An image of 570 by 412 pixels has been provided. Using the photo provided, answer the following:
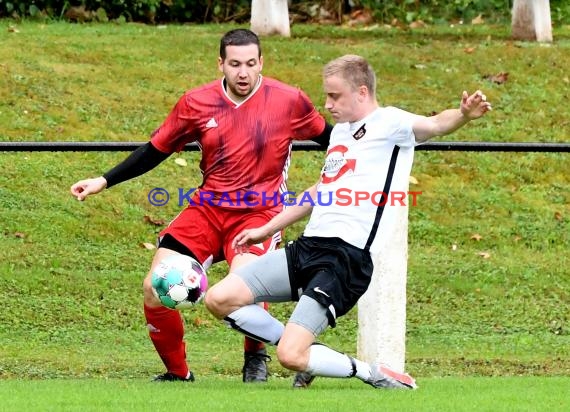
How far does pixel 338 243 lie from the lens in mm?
7875

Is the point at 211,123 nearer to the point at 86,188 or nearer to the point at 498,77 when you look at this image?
the point at 86,188

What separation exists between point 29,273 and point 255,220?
12.7 ft

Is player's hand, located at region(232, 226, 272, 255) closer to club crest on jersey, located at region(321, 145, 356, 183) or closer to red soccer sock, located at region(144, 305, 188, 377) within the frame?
club crest on jersey, located at region(321, 145, 356, 183)

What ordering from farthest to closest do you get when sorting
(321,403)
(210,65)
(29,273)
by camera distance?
1. (210,65)
2. (29,273)
3. (321,403)

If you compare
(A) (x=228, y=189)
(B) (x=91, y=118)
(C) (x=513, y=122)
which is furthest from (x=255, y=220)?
(C) (x=513, y=122)

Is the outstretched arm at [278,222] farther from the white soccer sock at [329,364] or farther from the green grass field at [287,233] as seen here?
the green grass field at [287,233]

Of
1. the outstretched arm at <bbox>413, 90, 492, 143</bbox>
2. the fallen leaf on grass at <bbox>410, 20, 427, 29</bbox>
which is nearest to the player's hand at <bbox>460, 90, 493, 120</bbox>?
the outstretched arm at <bbox>413, 90, 492, 143</bbox>

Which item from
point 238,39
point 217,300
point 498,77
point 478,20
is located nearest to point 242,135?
point 238,39

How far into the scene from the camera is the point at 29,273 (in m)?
11.8

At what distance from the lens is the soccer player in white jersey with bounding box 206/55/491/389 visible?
25.6 ft

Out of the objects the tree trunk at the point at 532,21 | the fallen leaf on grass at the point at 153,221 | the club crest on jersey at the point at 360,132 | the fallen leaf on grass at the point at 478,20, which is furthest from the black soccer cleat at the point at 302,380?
the fallen leaf on grass at the point at 478,20

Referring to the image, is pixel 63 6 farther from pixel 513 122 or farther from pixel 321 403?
pixel 321 403

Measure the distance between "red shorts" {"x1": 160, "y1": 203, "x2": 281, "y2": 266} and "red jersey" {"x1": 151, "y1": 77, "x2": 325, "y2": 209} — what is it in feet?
0.19

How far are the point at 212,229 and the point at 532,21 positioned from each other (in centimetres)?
934
